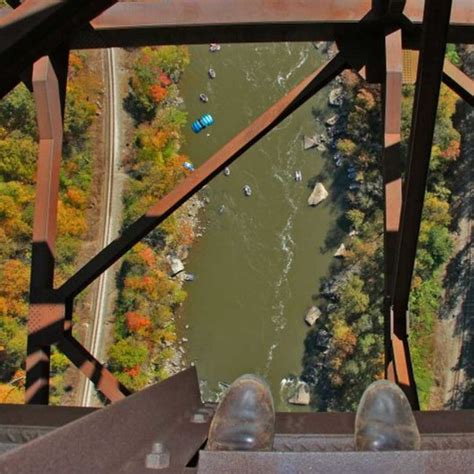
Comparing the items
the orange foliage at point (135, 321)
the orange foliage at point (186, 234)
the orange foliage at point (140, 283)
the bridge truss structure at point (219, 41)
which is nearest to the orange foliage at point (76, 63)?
the orange foliage at point (186, 234)

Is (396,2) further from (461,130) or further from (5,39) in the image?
(461,130)

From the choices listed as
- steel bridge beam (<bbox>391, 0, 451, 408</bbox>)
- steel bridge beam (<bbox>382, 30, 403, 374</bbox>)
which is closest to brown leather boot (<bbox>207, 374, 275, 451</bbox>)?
steel bridge beam (<bbox>391, 0, 451, 408</bbox>)

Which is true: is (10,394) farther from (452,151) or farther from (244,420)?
(244,420)

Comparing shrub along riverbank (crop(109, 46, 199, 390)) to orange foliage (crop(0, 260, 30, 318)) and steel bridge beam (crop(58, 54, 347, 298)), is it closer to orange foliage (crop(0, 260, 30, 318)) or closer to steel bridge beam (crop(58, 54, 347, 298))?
orange foliage (crop(0, 260, 30, 318))

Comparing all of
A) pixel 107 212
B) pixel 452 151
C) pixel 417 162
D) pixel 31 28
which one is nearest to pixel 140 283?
pixel 107 212

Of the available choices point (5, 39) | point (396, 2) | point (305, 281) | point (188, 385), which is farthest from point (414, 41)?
point (305, 281)

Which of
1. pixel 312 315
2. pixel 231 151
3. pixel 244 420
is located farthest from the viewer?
pixel 312 315
